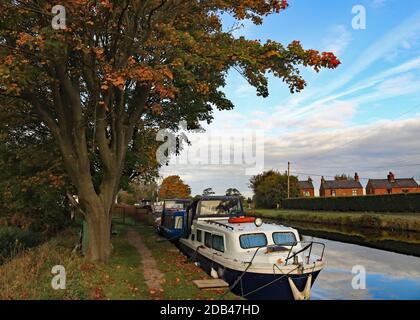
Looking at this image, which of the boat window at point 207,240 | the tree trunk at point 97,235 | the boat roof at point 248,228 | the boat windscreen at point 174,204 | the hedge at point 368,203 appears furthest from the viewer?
the hedge at point 368,203

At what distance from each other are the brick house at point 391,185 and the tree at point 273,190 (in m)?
32.5

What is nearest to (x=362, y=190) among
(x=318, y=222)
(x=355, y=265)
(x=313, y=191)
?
Answer: (x=313, y=191)

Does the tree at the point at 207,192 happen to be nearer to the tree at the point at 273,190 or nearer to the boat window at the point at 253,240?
the boat window at the point at 253,240

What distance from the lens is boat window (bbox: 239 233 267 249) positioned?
529 inches

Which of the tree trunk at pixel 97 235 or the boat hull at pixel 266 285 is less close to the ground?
the tree trunk at pixel 97 235

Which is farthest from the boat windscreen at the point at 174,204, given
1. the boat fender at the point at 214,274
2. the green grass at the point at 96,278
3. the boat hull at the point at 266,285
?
the boat hull at the point at 266,285

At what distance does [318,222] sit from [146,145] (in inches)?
1160

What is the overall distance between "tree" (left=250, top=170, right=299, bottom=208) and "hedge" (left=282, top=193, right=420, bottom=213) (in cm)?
1138

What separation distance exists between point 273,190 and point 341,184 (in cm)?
4288

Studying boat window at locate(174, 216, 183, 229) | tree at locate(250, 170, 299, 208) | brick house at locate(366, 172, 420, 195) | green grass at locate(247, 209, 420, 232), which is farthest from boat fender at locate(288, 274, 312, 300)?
brick house at locate(366, 172, 420, 195)

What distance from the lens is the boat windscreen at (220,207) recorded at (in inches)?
A: 754

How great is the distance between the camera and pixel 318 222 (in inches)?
1918

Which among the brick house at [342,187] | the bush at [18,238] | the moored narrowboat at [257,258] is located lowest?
the bush at [18,238]
